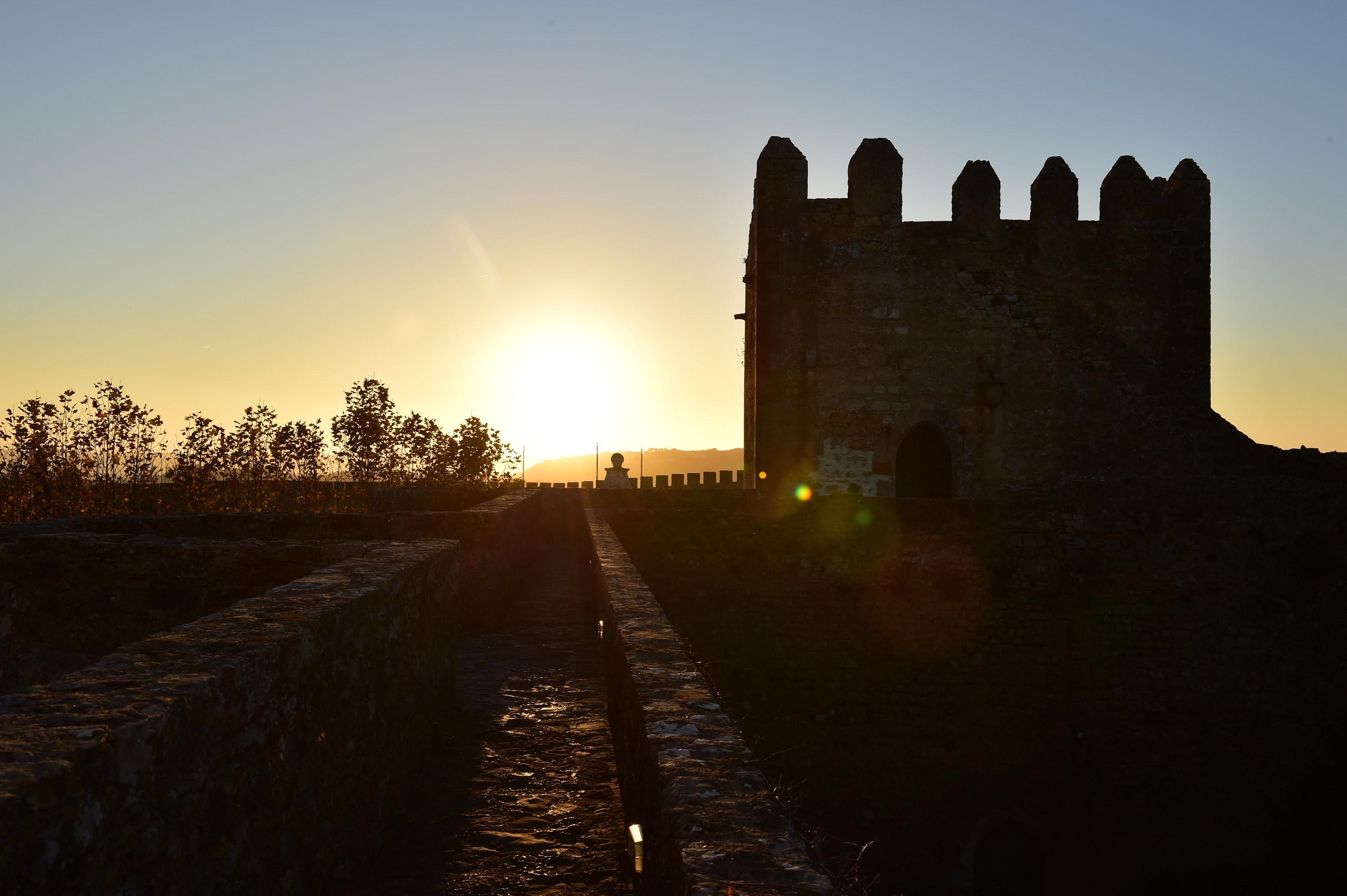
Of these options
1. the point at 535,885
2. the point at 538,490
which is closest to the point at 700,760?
the point at 535,885

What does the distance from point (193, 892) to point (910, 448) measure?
13752 mm

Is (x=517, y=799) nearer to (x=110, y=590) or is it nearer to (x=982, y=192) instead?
(x=110, y=590)

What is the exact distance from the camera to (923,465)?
1454 centimetres

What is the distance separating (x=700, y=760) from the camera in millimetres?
2424

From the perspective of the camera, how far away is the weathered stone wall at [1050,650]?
409 inches

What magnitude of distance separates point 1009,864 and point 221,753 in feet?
35.4

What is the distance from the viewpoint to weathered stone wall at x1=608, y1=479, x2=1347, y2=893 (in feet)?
34.1

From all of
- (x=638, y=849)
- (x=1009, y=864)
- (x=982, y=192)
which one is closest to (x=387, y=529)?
(x=638, y=849)

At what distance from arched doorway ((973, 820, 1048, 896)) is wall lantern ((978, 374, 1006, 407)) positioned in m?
6.53

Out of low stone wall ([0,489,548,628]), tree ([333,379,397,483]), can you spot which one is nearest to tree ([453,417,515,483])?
tree ([333,379,397,483])

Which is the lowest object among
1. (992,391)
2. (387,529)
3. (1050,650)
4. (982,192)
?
(1050,650)

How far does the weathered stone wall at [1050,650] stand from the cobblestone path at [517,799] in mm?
4645

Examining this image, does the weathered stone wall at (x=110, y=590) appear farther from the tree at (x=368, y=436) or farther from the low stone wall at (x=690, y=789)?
the tree at (x=368, y=436)

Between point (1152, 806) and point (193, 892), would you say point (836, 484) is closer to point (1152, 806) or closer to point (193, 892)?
point (1152, 806)
